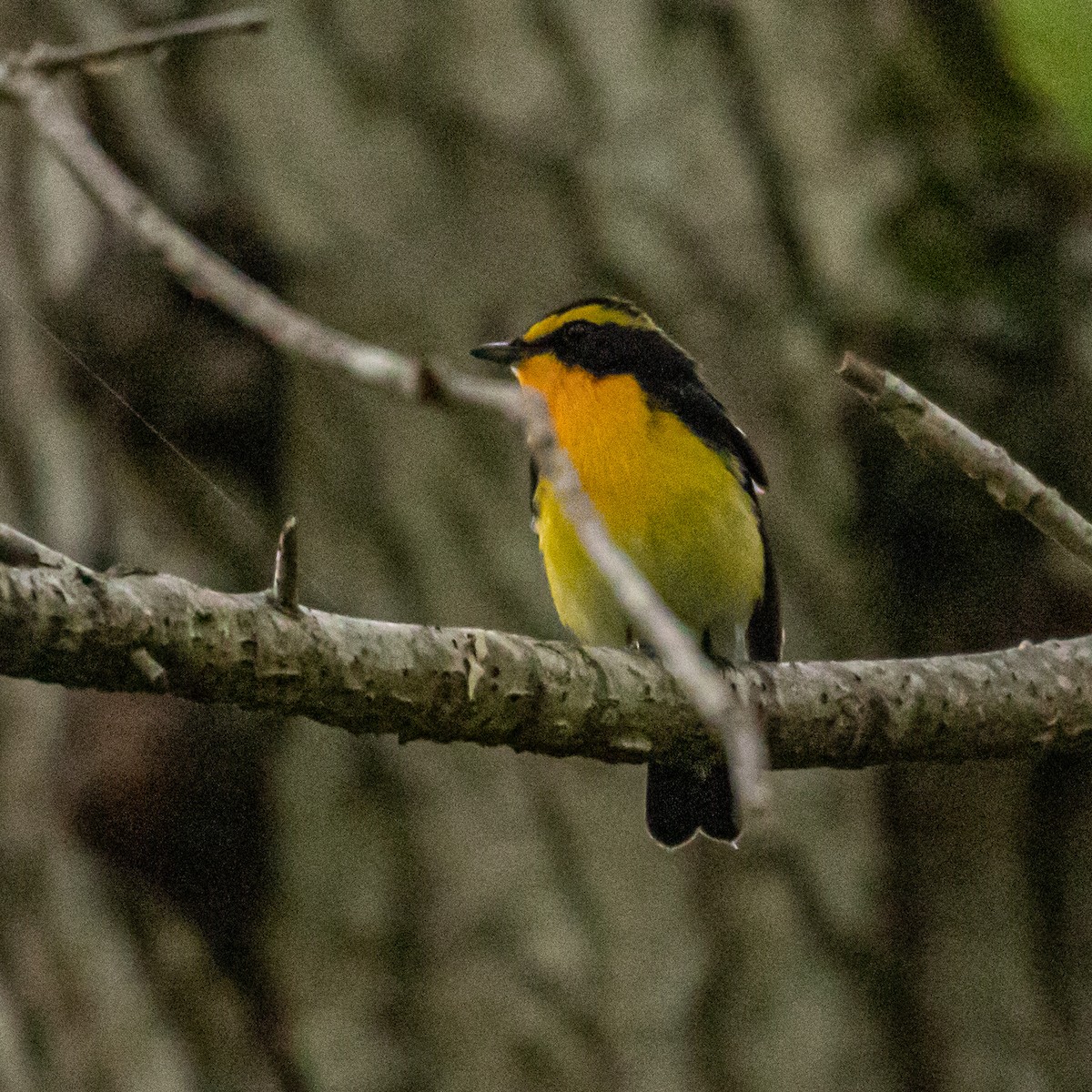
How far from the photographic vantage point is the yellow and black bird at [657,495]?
3127 millimetres

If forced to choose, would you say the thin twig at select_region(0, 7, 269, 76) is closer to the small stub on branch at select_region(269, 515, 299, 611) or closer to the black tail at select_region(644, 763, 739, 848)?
the small stub on branch at select_region(269, 515, 299, 611)

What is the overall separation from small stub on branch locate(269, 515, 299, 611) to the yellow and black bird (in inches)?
56.2

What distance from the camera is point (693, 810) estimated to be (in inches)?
125

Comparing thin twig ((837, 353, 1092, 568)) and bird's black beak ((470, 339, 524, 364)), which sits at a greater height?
bird's black beak ((470, 339, 524, 364))

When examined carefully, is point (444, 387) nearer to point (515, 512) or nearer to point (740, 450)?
point (740, 450)

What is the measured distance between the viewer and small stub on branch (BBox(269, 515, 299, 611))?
153 cm

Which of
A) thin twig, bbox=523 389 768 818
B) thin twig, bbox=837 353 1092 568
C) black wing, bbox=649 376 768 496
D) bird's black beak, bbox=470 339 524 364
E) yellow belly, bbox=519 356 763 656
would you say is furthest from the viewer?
bird's black beak, bbox=470 339 524 364

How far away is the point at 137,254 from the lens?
3480 mm

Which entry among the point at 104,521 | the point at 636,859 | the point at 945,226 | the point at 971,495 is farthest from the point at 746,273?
the point at 104,521

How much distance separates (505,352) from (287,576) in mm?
1964

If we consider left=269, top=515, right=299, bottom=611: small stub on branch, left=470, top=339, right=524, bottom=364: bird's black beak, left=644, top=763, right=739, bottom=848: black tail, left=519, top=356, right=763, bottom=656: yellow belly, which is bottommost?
left=269, top=515, right=299, bottom=611: small stub on branch

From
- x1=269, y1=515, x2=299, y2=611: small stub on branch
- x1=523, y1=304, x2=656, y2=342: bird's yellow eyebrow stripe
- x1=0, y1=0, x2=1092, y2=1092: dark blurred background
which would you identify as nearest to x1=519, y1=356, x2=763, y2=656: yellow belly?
x1=523, y1=304, x2=656, y2=342: bird's yellow eyebrow stripe

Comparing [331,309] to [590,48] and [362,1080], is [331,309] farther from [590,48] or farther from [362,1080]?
[362,1080]

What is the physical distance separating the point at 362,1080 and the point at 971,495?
2150 mm
